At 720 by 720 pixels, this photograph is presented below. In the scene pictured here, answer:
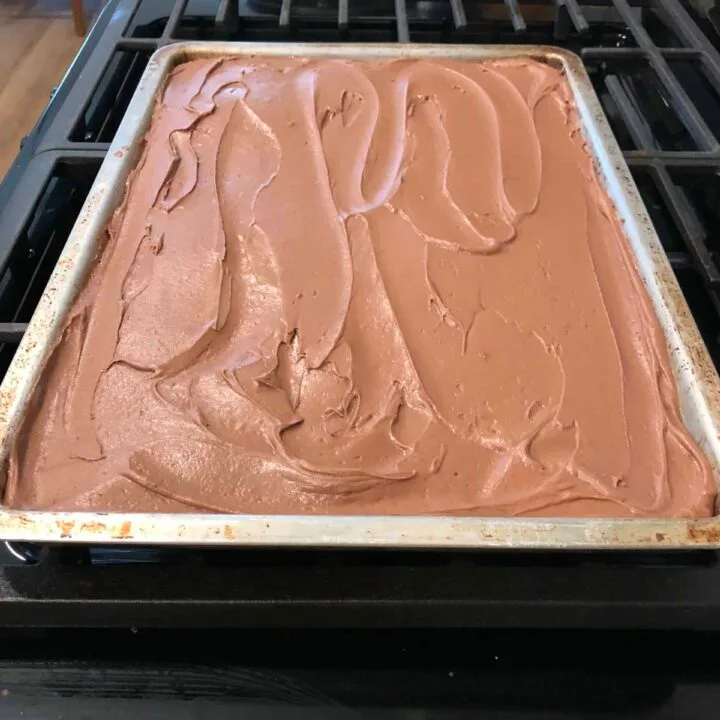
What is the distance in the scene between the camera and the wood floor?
93.0 inches

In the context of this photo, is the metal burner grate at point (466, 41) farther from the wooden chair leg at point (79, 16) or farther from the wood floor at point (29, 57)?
the wooden chair leg at point (79, 16)

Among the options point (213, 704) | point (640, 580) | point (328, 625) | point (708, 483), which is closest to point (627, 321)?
point (708, 483)

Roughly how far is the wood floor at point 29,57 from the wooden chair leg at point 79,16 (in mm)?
30

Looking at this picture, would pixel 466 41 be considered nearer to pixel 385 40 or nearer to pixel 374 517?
pixel 385 40

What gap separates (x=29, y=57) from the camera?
8.75 ft

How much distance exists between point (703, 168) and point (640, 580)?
722 millimetres

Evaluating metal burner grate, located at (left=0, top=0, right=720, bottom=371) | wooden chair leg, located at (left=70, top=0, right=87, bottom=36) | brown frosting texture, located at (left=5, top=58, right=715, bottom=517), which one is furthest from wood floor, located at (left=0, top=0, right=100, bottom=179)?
brown frosting texture, located at (left=5, top=58, right=715, bottom=517)

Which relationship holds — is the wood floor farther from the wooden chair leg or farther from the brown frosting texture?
the brown frosting texture

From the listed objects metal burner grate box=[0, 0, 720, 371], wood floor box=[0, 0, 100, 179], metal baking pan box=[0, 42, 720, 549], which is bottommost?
metal baking pan box=[0, 42, 720, 549]

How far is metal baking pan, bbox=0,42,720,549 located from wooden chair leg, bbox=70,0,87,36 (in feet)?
5.98

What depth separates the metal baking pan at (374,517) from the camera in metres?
0.69

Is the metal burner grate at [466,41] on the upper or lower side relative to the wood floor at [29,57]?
lower

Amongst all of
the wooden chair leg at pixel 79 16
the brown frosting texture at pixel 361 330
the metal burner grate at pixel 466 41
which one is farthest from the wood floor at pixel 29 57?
the brown frosting texture at pixel 361 330

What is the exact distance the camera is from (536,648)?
742 millimetres
